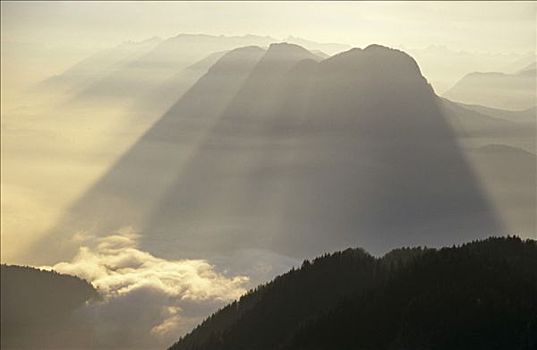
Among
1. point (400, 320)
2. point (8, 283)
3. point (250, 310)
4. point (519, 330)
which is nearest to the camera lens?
point (519, 330)

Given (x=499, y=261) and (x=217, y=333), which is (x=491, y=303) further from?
(x=217, y=333)

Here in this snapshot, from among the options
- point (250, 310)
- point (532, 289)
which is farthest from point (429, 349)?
point (250, 310)

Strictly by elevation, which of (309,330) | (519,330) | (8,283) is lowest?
(519,330)

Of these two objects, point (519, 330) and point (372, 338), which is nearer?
point (519, 330)

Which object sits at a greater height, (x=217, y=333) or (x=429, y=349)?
(x=217, y=333)

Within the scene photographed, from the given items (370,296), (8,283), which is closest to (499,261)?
(370,296)

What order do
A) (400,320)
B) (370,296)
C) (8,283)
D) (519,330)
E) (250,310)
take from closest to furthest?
1. (519,330)
2. (400,320)
3. (370,296)
4. (250,310)
5. (8,283)
